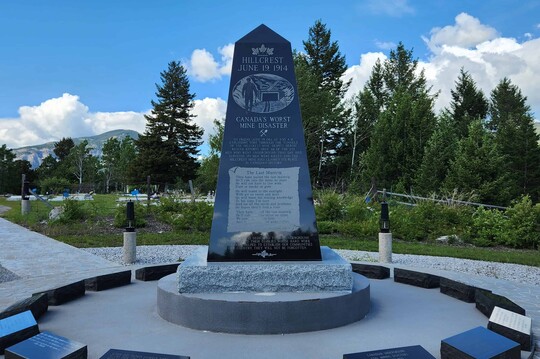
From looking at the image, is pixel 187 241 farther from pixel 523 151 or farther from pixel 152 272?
pixel 523 151

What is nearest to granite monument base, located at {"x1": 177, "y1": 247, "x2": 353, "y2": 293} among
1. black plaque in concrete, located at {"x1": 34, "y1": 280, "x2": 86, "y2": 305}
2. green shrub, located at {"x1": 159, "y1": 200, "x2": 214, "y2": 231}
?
black plaque in concrete, located at {"x1": 34, "y1": 280, "x2": 86, "y2": 305}

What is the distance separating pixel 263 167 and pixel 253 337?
1977mm

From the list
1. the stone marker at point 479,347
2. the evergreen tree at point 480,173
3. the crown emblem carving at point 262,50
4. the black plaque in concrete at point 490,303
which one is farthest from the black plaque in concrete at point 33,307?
the evergreen tree at point 480,173

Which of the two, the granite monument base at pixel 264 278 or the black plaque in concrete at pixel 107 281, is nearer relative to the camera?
the granite monument base at pixel 264 278

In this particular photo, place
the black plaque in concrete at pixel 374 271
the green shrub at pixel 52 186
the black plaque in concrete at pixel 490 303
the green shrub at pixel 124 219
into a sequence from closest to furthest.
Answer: the black plaque in concrete at pixel 490 303, the black plaque in concrete at pixel 374 271, the green shrub at pixel 124 219, the green shrub at pixel 52 186

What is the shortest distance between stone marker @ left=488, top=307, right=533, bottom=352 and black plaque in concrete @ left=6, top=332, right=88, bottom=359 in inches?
139

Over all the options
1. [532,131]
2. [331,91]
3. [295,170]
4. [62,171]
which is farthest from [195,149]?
[295,170]

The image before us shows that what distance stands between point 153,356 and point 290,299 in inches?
63.1

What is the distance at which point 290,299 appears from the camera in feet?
14.1

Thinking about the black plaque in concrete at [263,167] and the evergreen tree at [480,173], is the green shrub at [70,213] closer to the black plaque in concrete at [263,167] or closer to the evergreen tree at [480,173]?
the black plaque in concrete at [263,167]

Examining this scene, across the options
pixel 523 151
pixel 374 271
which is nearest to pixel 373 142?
pixel 523 151

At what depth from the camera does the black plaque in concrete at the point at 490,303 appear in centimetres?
441

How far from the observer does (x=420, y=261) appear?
9.84 metres

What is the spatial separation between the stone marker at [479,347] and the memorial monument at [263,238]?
Answer: 1.29m
